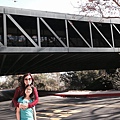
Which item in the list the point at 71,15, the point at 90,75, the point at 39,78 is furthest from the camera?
the point at 39,78

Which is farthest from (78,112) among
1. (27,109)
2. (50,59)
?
(50,59)

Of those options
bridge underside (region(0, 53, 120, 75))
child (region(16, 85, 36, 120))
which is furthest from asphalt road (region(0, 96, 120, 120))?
bridge underside (region(0, 53, 120, 75))

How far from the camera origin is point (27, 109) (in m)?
3.62

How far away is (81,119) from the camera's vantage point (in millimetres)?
9125

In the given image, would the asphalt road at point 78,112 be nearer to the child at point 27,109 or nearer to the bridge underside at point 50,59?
the child at point 27,109

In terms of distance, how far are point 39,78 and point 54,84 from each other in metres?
7.03

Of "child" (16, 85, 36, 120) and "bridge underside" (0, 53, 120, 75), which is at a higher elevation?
"bridge underside" (0, 53, 120, 75)

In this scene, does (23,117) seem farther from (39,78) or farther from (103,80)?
(39,78)

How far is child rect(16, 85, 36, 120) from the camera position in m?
3.62

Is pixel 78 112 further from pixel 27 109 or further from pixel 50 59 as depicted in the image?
pixel 50 59

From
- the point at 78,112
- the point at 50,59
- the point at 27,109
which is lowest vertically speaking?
the point at 78,112

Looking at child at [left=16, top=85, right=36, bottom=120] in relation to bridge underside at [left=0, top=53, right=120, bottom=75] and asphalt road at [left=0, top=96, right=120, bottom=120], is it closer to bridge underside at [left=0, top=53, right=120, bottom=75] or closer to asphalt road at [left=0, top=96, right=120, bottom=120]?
asphalt road at [left=0, top=96, right=120, bottom=120]

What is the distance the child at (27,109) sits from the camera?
3615 mm

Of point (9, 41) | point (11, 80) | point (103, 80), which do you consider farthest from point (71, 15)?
point (11, 80)
